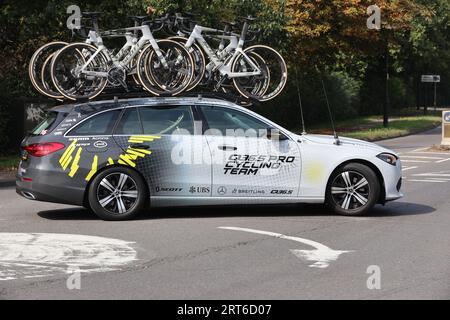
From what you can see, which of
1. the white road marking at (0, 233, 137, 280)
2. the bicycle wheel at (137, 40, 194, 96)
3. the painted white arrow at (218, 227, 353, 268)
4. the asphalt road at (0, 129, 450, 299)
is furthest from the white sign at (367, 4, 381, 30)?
the white road marking at (0, 233, 137, 280)

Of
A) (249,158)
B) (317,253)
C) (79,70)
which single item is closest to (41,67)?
(79,70)

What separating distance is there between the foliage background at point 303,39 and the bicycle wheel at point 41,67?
24.3 feet

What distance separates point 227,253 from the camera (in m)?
8.35

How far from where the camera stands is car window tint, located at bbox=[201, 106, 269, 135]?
10.6 m

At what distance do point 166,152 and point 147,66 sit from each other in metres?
2.43

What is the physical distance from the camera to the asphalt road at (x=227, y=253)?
6.73 metres

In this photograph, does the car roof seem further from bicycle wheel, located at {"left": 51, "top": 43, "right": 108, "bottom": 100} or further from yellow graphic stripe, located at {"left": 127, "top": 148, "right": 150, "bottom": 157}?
bicycle wheel, located at {"left": 51, "top": 43, "right": 108, "bottom": 100}

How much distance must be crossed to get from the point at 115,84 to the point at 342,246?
16.0 feet

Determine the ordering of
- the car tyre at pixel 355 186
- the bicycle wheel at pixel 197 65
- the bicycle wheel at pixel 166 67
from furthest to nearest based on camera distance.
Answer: the bicycle wheel at pixel 197 65 < the bicycle wheel at pixel 166 67 < the car tyre at pixel 355 186

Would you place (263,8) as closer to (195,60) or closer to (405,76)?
(195,60)

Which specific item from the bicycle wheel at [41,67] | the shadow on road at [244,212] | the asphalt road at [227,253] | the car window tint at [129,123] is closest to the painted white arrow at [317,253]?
the asphalt road at [227,253]

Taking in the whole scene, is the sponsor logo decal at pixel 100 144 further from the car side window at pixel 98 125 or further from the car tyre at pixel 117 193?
the car tyre at pixel 117 193

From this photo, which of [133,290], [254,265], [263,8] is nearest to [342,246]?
[254,265]

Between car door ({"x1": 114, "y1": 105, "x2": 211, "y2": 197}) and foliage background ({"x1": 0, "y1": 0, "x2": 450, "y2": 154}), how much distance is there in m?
10.6
